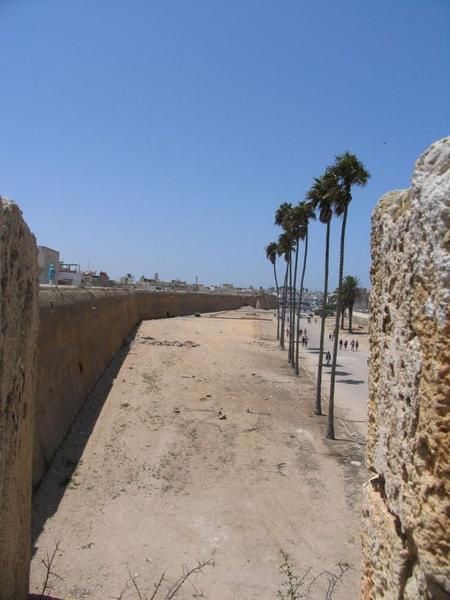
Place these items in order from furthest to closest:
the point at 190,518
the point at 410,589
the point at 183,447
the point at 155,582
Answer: the point at 183,447
the point at 190,518
the point at 155,582
the point at 410,589

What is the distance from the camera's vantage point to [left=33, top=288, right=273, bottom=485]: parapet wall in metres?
12.3

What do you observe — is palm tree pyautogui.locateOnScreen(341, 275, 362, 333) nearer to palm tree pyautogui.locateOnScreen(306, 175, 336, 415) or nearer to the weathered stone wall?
palm tree pyautogui.locateOnScreen(306, 175, 336, 415)

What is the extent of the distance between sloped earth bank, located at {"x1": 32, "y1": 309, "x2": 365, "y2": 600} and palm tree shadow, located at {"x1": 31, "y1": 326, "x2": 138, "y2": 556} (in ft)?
0.14

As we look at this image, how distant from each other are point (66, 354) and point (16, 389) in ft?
36.6

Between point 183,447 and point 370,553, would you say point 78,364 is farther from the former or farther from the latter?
point 370,553

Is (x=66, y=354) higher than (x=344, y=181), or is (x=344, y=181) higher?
(x=344, y=181)

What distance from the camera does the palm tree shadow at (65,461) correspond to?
10.4 m

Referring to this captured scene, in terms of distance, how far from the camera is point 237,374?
2559cm

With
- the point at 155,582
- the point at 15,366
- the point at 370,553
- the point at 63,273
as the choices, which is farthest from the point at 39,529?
the point at 63,273

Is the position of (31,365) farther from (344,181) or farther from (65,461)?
(344,181)

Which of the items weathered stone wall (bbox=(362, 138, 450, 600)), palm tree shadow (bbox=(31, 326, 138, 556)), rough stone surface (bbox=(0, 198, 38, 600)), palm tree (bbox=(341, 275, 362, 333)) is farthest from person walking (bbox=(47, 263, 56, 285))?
palm tree (bbox=(341, 275, 362, 333))

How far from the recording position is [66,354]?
49.8 feet

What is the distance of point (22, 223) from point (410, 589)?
3861 millimetres

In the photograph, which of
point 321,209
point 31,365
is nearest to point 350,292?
point 321,209
